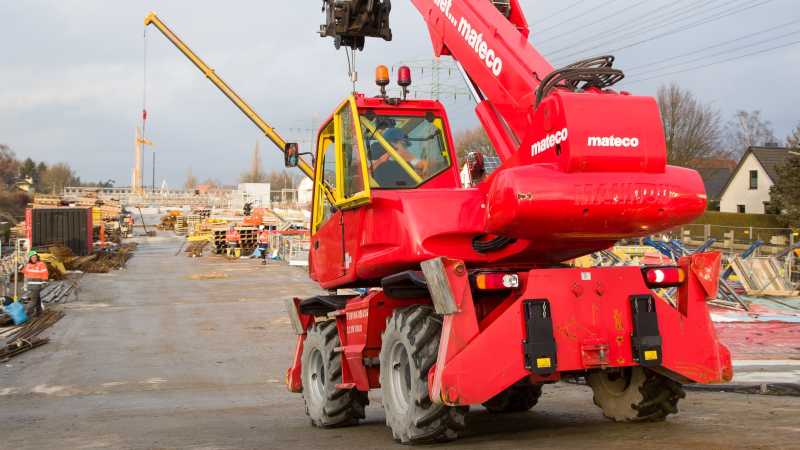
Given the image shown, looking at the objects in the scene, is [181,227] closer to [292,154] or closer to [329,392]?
[292,154]

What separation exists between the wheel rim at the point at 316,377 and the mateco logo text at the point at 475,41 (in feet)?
12.0

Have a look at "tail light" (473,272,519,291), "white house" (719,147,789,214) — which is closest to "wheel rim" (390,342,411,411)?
"tail light" (473,272,519,291)

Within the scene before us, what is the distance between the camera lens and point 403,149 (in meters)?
9.56

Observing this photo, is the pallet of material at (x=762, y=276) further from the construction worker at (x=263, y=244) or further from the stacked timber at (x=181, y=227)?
the stacked timber at (x=181, y=227)

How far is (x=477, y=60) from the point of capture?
30.1 ft

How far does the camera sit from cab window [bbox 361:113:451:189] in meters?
9.23

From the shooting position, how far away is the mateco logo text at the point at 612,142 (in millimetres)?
7031

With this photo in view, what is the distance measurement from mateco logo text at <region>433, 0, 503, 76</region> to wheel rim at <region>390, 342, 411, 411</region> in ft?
8.90

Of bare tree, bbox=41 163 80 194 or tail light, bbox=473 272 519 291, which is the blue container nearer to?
tail light, bbox=473 272 519 291

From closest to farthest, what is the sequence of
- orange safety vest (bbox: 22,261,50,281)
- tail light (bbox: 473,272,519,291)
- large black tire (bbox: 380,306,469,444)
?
tail light (bbox: 473,272,519,291)
large black tire (bbox: 380,306,469,444)
orange safety vest (bbox: 22,261,50,281)

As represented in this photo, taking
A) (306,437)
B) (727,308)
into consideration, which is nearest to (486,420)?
(306,437)

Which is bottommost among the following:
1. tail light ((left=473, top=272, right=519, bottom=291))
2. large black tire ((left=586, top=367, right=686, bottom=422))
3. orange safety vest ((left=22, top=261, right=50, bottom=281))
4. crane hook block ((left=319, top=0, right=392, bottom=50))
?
orange safety vest ((left=22, top=261, right=50, bottom=281))

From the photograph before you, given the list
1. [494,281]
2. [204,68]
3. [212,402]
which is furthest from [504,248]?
[204,68]

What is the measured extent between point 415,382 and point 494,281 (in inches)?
41.3
